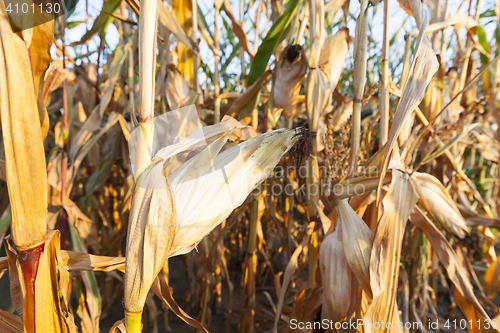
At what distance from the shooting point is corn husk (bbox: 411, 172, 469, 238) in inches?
22.8

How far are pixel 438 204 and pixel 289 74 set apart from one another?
475 mm

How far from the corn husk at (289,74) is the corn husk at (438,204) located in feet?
1.28

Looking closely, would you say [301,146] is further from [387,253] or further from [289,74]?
[289,74]

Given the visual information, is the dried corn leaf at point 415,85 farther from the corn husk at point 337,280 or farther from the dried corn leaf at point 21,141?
the dried corn leaf at point 21,141

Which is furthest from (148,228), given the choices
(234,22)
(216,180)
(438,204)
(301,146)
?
(234,22)

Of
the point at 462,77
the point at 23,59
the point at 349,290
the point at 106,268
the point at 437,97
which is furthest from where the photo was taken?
the point at 462,77

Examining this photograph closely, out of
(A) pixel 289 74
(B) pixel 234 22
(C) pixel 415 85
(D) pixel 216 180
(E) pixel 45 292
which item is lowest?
(E) pixel 45 292

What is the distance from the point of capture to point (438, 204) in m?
0.59

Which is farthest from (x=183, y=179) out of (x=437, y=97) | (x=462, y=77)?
(x=462, y=77)

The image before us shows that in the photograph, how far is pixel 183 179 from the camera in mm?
326

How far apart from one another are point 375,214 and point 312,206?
14 centimetres

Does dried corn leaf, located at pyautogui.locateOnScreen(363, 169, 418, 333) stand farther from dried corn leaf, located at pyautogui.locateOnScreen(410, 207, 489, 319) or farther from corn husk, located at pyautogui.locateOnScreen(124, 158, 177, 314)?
corn husk, located at pyautogui.locateOnScreen(124, 158, 177, 314)

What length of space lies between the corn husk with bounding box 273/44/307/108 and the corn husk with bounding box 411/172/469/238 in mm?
390

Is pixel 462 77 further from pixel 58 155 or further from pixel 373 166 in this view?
pixel 58 155
